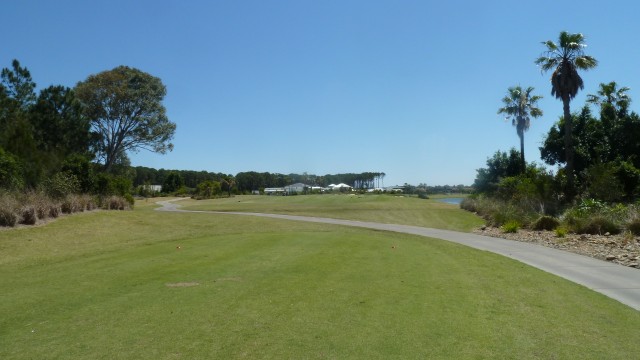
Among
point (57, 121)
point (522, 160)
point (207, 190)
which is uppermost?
point (57, 121)

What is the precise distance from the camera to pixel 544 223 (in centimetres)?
2516

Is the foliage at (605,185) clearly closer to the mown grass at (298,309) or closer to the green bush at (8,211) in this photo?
the mown grass at (298,309)

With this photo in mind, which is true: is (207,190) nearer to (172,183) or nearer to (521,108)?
(172,183)

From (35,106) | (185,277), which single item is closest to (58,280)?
(185,277)

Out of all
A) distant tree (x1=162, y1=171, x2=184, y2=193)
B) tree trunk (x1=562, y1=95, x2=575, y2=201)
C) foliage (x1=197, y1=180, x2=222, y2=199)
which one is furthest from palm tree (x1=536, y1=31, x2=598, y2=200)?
distant tree (x1=162, y1=171, x2=184, y2=193)

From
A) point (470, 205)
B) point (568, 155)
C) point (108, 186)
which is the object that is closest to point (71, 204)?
point (108, 186)

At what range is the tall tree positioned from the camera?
48.8 meters

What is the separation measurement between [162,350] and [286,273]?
5.27 m

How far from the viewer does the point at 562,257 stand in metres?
15.9

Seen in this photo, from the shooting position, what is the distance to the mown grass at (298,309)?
19.3 feet

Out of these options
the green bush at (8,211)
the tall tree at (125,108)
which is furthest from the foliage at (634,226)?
the tall tree at (125,108)

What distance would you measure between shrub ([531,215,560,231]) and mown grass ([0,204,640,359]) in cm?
1242

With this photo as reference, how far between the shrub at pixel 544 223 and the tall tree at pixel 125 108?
40843mm

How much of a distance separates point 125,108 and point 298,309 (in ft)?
159
